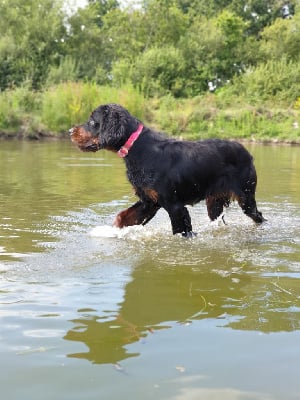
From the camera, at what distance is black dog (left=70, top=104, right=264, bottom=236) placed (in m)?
5.88

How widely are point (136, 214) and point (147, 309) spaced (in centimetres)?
282

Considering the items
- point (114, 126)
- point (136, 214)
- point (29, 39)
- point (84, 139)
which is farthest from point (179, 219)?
point (29, 39)

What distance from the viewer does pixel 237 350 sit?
291 cm

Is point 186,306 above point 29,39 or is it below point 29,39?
below

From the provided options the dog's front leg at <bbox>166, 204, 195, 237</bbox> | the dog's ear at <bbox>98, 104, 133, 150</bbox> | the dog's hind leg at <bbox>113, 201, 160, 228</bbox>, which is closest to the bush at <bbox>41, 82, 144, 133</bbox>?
the dog's hind leg at <bbox>113, 201, 160, 228</bbox>

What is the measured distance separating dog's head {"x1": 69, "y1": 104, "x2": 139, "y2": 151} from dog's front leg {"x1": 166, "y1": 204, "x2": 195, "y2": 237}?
0.93 metres

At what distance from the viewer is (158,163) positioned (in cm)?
584

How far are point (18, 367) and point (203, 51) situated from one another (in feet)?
139

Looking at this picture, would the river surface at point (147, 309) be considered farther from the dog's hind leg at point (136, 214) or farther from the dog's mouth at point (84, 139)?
the dog's mouth at point (84, 139)

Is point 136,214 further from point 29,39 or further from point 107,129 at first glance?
point 29,39

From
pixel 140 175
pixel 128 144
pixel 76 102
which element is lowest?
pixel 140 175

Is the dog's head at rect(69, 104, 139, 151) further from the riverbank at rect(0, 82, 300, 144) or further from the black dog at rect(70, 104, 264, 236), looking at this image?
the riverbank at rect(0, 82, 300, 144)

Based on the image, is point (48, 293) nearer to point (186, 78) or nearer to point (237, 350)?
point (237, 350)

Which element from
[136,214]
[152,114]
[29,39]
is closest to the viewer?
[136,214]
